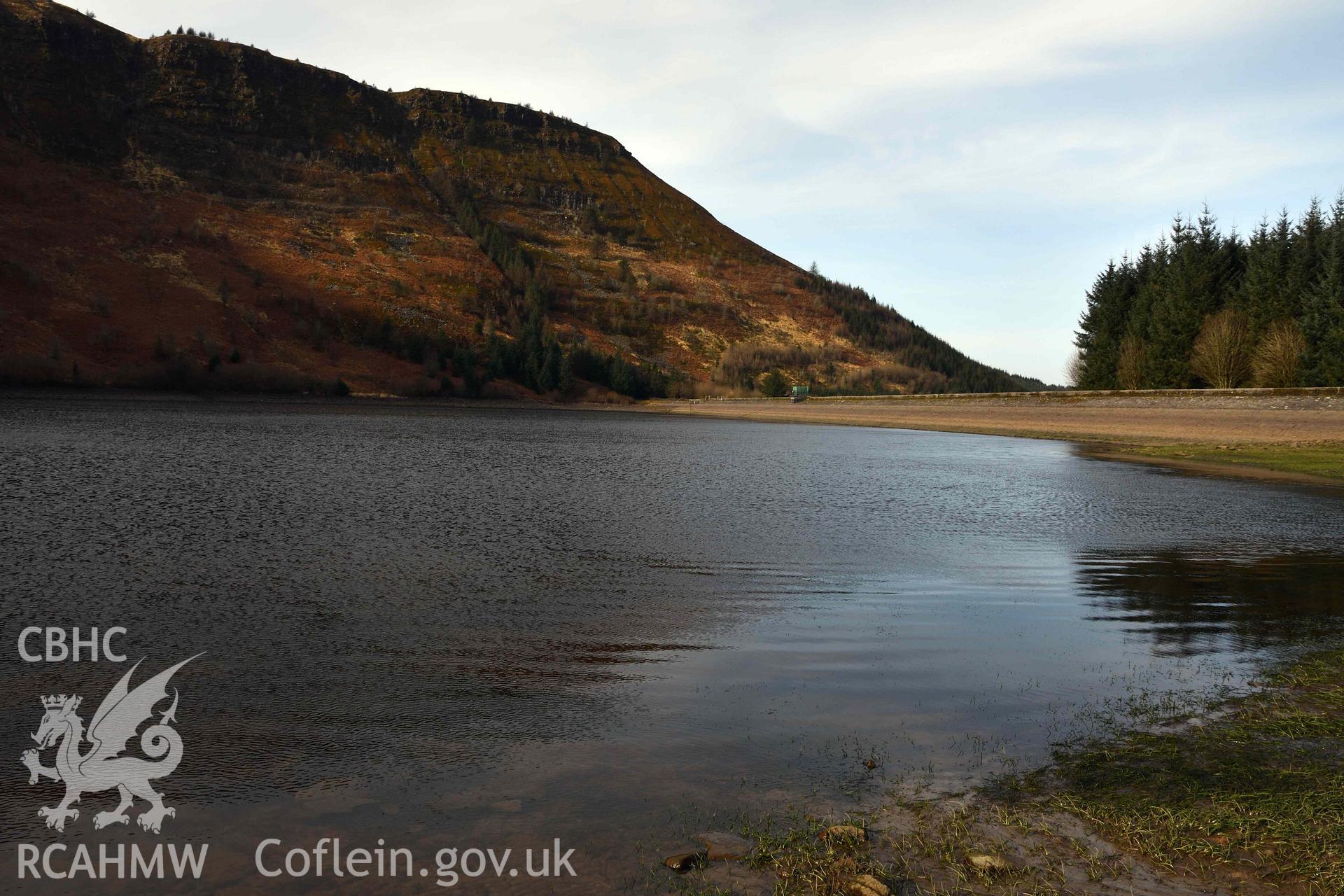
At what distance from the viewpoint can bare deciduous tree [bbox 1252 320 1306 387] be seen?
60.1 meters

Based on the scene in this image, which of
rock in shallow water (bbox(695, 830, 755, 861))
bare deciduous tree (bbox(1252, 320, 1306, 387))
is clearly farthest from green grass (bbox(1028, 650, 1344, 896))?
bare deciduous tree (bbox(1252, 320, 1306, 387))

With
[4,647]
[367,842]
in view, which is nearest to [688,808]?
[367,842]

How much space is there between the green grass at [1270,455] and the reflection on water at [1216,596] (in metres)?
21.0

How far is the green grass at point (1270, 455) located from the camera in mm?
33844

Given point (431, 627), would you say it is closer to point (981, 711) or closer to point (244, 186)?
point (981, 711)

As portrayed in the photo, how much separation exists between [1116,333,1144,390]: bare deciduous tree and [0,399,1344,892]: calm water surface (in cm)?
5898

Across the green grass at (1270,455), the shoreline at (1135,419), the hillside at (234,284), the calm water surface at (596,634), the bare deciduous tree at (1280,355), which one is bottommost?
the calm water surface at (596,634)

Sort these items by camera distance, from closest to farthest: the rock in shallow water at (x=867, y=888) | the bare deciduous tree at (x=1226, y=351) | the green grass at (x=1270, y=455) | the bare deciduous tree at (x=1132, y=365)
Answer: the rock in shallow water at (x=867, y=888)
the green grass at (x=1270, y=455)
the bare deciduous tree at (x=1226, y=351)
the bare deciduous tree at (x=1132, y=365)

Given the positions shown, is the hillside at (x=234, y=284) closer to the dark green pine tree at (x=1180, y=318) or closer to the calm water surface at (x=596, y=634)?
the dark green pine tree at (x=1180, y=318)

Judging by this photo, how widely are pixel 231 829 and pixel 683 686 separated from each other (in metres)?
4.01

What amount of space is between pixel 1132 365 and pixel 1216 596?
244ft

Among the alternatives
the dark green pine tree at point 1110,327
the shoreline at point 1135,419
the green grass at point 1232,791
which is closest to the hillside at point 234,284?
the shoreline at point 1135,419

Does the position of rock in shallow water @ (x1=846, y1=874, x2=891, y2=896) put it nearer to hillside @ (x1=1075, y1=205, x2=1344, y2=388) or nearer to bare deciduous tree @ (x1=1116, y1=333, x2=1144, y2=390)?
hillside @ (x1=1075, y1=205, x2=1344, y2=388)

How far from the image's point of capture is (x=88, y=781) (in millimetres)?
5766
